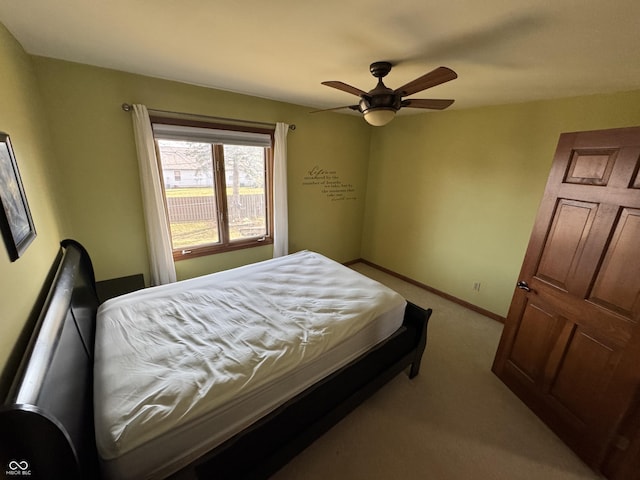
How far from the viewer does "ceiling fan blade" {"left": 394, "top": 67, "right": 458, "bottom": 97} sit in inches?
49.3

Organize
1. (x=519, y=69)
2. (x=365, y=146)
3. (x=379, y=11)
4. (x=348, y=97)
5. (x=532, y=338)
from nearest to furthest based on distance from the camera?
(x=379, y=11) → (x=519, y=69) → (x=532, y=338) → (x=348, y=97) → (x=365, y=146)

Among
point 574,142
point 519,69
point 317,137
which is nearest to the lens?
point 574,142

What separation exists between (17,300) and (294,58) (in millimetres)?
1944

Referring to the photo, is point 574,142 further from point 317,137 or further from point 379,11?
point 317,137

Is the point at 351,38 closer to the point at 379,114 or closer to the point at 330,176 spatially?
the point at 379,114

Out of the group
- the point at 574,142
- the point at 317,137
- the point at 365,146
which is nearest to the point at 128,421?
the point at 574,142

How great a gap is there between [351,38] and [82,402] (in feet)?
6.97

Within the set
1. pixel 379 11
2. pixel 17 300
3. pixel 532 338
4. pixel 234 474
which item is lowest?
pixel 234 474

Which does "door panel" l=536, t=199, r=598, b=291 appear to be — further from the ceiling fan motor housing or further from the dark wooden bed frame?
the ceiling fan motor housing

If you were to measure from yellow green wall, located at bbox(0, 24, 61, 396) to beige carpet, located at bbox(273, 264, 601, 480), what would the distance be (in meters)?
1.46

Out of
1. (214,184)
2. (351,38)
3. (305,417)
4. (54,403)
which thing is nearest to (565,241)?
(351,38)

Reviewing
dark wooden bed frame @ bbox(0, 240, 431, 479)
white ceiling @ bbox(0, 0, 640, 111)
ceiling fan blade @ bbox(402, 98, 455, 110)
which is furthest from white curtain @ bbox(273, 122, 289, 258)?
dark wooden bed frame @ bbox(0, 240, 431, 479)

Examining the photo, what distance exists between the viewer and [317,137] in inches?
134

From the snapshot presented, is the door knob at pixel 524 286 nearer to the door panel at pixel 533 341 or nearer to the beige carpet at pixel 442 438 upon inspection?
the door panel at pixel 533 341
